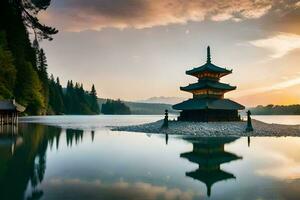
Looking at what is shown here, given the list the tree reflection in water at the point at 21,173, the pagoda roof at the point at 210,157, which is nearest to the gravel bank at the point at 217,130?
the pagoda roof at the point at 210,157

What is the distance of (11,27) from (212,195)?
65.8 metres

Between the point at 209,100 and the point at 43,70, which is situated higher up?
the point at 43,70

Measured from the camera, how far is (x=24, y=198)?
9.33 metres

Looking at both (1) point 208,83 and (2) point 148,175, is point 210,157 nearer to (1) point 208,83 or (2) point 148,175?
(2) point 148,175

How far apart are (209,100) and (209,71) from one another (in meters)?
4.49

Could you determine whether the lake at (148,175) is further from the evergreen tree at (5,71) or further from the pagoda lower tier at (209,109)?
the evergreen tree at (5,71)

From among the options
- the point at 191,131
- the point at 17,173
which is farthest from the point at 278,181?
the point at 191,131

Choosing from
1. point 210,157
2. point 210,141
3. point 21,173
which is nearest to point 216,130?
point 210,141

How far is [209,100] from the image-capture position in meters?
46.2

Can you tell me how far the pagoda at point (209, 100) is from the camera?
44938 mm

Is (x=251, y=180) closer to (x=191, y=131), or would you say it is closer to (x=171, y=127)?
(x=191, y=131)

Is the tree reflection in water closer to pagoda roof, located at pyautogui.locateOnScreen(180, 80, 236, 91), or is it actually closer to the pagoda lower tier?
the pagoda lower tier

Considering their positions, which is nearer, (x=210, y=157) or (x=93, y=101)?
(x=210, y=157)

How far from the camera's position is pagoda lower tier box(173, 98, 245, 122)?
147 ft
